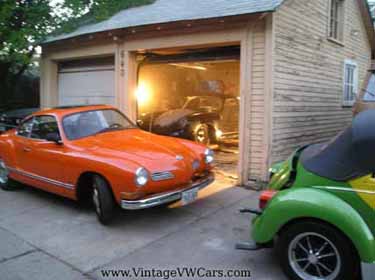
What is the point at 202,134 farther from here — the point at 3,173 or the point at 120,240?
the point at 120,240

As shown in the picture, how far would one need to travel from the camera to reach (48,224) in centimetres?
532

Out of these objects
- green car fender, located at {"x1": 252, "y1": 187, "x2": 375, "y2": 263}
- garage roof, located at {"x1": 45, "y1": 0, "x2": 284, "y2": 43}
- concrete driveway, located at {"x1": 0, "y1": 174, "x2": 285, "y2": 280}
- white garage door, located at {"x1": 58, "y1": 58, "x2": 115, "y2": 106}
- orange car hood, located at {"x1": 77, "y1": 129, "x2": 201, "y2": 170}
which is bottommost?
concrete driveway, located at {"x1": 0, "y1": 174, "x2": 285, "y2": 280}

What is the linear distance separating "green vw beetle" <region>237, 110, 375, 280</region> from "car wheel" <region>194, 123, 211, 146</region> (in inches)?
270

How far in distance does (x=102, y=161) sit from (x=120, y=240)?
39.7 inches

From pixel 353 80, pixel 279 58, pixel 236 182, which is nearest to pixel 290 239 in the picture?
pixel 236 182

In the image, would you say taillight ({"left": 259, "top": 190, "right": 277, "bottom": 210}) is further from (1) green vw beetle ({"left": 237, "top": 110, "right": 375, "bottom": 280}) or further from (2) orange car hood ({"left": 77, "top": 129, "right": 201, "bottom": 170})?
(2) orange car hood ({"left": 77, "top": 129, "right": 201, "bottom": 170})

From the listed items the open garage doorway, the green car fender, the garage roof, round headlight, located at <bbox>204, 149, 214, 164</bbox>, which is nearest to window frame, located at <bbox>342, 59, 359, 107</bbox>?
the open garage doorway

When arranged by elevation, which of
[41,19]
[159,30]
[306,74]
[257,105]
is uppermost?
[41,19]

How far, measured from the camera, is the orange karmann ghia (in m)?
4.82

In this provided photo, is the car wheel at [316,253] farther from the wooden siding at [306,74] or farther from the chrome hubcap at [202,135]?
the chrome hubcap at [202,135]

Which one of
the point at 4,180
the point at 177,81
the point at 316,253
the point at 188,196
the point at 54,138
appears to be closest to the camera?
the point at 316,253

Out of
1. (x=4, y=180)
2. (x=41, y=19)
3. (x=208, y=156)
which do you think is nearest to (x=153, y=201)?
(x=208, y=156)

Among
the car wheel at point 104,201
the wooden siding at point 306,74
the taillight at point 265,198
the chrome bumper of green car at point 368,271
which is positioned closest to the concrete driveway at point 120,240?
the car wheel at point 104,201

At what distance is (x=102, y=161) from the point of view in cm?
501
